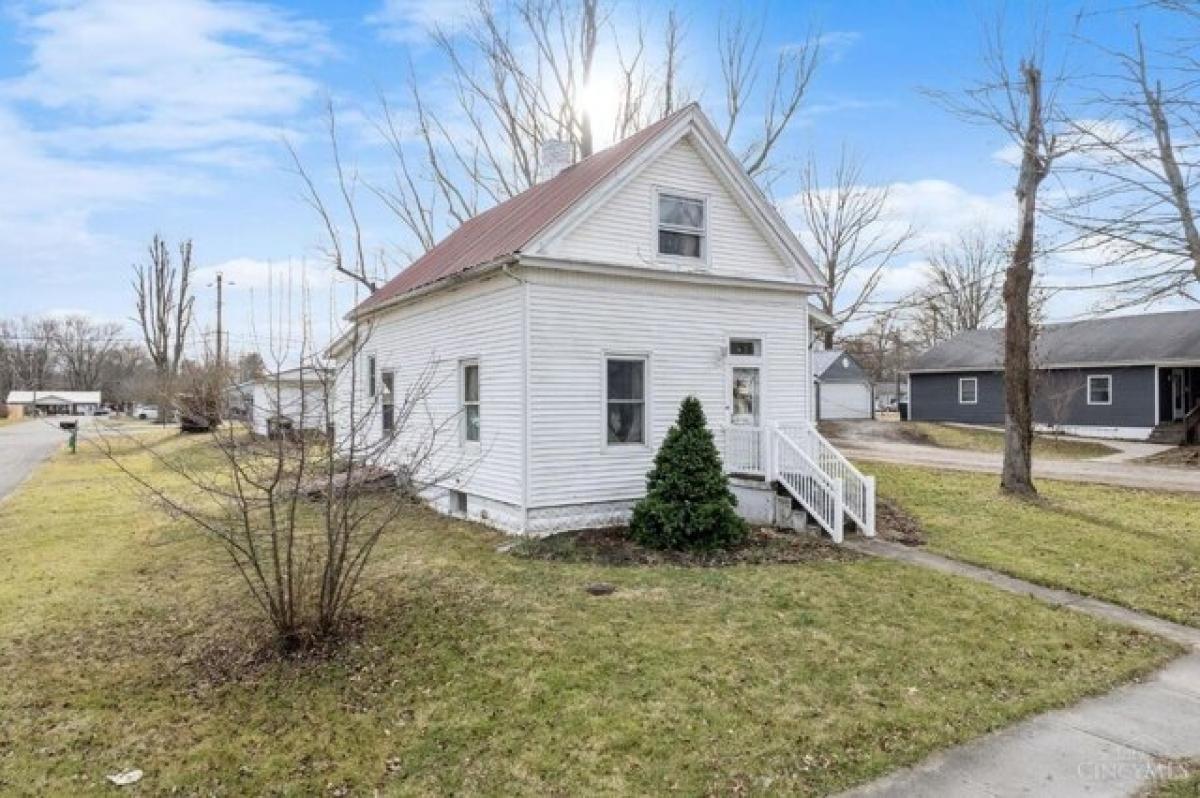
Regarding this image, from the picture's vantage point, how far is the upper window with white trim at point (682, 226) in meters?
11.2

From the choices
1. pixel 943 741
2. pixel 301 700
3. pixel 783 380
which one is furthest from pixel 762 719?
pixel 783 380

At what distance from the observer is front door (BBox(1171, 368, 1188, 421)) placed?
2659 cm

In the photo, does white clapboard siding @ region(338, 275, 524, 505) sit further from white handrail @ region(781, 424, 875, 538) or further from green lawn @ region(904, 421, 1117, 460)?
green lawn @ region(904, 421, 1117, 460)

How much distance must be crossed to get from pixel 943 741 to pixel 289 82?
1283 cm

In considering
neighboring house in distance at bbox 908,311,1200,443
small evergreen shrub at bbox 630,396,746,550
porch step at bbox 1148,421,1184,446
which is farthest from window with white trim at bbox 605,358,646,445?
porch step at bbox 1148,421,1184,446

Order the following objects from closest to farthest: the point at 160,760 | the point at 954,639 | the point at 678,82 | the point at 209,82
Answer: the point at 160,760 → the point at 954,639 → the point at 209,82 → the point at 678,82

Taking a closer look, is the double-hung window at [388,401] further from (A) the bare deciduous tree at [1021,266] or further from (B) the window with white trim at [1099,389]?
(B) the window with white trim at [1099,389]

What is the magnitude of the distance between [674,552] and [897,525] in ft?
13.0

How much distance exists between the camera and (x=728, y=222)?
38.7 ft

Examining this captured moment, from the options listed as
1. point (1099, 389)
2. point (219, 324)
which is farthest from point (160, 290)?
point (1099, 389)

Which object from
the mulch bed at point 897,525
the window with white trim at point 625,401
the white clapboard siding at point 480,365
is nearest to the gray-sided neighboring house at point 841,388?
the mulch bed at point 897,525

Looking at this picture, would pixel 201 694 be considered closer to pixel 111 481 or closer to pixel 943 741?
pixel 943 741

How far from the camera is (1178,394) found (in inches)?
1058

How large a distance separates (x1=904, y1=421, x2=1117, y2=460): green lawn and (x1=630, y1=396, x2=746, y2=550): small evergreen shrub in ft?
58.3
